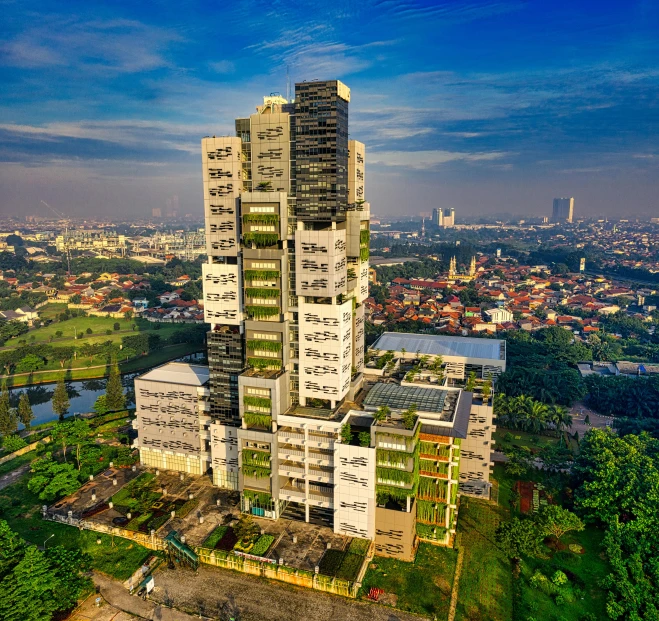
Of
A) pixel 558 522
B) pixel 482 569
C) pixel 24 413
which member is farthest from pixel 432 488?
pixel 24 413

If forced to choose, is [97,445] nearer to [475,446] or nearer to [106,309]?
[475,446]

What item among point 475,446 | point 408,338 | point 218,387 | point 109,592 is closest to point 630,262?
point 408,338

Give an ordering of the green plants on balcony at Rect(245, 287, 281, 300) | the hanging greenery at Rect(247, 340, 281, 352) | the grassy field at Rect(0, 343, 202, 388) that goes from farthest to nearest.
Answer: the grassy field at Rect(0, 343, 202, 388), the hanging greenery at Rect(247, 340, 281, 352), the green plants on balcony at Rect(245, 287, 281, 300)

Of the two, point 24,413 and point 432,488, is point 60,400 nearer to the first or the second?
point 24,413

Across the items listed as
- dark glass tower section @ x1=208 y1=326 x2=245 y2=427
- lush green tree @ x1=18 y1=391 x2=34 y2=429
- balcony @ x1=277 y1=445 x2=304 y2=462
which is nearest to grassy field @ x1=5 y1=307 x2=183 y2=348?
lush green tree @ x1=18 y1=391 x2=34 y2=429

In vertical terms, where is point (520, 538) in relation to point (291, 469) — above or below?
below

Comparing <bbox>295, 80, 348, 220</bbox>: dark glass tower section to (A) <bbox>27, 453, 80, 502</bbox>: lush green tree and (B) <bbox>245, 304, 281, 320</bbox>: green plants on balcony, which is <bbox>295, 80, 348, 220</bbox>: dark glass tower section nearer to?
(B) <bbox>245, 304, 281, 320</bbox>: green plants on balcony

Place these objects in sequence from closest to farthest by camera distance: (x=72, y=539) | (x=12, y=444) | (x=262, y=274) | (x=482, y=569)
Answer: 1. (x=482, y=569)
2. (x=72, y=539)
3. (x=262, y=274)
4. (x=12, y=444)
